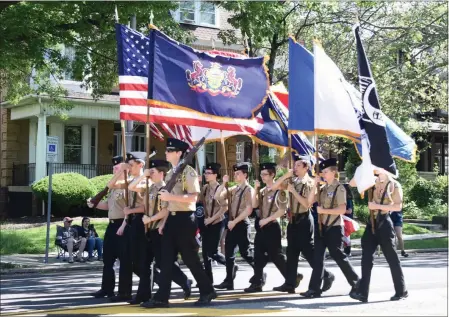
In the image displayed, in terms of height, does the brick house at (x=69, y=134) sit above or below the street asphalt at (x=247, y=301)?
above

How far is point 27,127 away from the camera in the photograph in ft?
→ 109

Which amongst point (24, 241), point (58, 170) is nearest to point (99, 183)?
point (58, 170)

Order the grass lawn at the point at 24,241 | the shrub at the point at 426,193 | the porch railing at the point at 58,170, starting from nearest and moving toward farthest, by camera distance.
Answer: the grass lawn at the point at 24,241
the porch railing at the point at 58,170
the shrub at the point at 426,193

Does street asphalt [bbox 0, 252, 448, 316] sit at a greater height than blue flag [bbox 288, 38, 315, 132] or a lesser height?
lesser

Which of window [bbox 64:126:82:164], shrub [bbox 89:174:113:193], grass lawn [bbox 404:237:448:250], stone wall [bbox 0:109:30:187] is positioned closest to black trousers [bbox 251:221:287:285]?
grass lawn [bbox 404:237:448:250]

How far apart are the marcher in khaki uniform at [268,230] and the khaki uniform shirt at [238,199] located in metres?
0.17

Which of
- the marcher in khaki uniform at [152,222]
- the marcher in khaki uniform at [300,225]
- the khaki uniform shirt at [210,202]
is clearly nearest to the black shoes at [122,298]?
the marcher in khaki uniform at [152,222]

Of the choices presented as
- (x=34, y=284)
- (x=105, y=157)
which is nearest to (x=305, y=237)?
(x=34, y=284)

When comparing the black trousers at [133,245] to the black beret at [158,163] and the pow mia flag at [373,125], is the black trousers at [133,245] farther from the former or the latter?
the pow mia flag at [373,125]

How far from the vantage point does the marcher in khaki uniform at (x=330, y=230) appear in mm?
10680

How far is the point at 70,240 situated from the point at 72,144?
1455cm

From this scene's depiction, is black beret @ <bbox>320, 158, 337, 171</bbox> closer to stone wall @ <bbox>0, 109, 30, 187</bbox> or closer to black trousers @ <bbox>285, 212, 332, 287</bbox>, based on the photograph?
black trousers @ <bbox>285, 212, 332, 287</bbox>

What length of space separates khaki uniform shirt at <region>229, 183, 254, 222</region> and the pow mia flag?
2.00 meters

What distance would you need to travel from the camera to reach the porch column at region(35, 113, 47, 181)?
97.8ft
